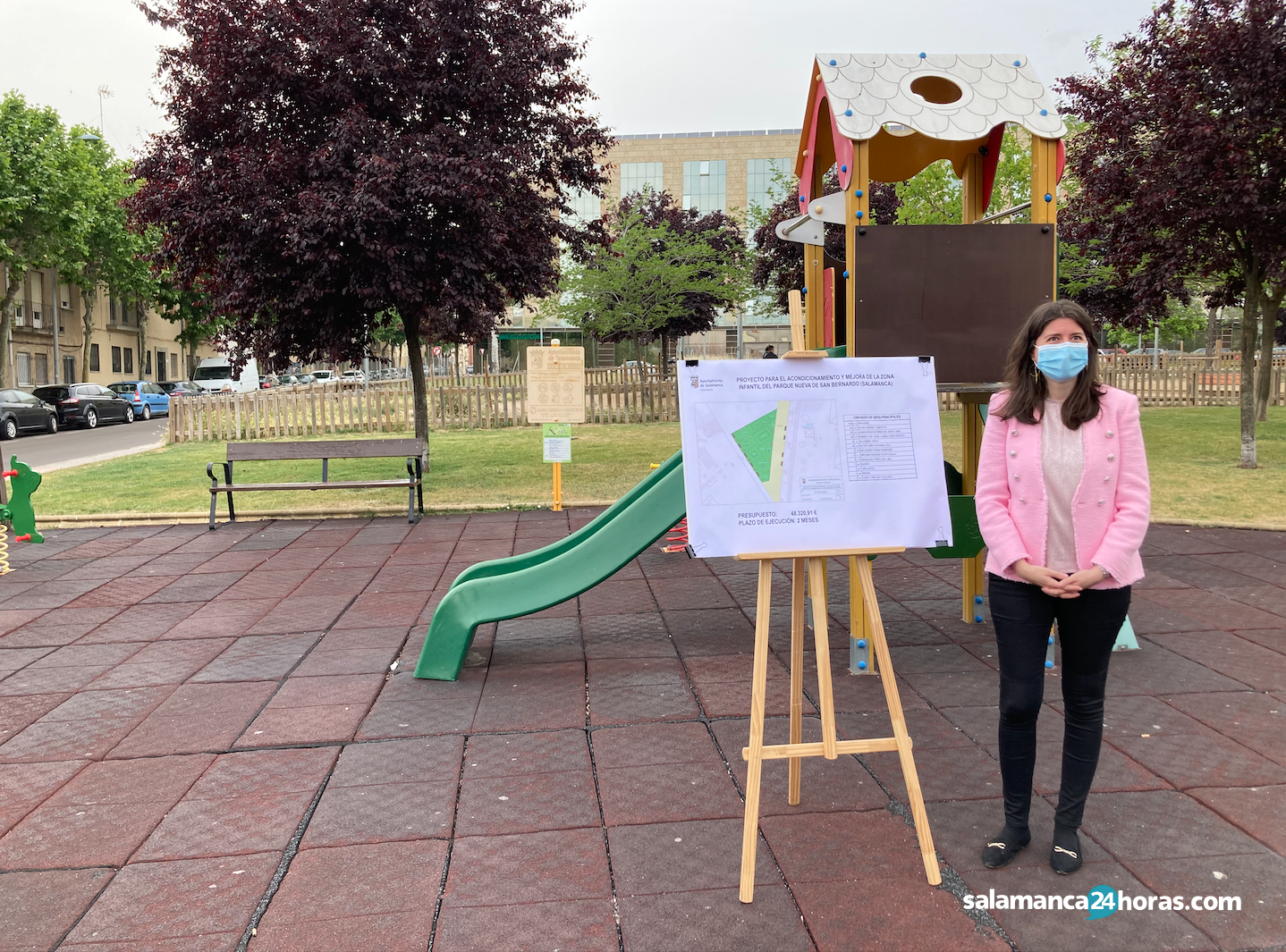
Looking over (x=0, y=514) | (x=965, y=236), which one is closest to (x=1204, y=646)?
(x=965, y=236)

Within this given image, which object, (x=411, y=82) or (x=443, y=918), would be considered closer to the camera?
(x=443, y=918)

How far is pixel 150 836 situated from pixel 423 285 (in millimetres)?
9314

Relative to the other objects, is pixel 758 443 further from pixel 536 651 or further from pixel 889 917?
pixel 536 651

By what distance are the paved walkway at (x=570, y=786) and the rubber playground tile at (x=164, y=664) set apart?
0.07ft

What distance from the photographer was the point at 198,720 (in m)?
4.48

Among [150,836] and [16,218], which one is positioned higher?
[16,218]

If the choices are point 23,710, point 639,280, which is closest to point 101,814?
point 23,710

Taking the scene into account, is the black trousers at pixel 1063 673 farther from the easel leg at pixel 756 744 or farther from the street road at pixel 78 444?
the street road at pixel 78 444

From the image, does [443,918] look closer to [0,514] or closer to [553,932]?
[553,932]

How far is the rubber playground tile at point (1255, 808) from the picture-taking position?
3.17m

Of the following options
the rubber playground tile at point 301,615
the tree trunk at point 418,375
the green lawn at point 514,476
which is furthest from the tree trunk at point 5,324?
the rubber playground tile at point 301,615

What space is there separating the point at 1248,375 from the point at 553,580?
12.3m

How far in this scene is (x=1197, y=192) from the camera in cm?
1230

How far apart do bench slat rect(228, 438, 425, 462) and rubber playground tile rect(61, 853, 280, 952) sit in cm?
739
